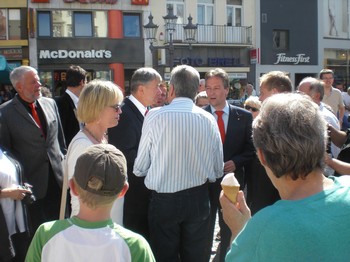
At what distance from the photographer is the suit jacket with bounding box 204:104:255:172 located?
4129mm

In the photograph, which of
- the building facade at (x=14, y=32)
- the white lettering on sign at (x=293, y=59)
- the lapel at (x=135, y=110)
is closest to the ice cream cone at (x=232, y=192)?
the lapel at (x=135, y=110)

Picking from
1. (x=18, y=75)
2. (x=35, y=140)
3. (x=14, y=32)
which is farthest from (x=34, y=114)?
(x=14, y=32)

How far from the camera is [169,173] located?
3205 mm

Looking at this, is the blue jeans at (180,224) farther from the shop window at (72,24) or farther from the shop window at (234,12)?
the shop window at (234,12)

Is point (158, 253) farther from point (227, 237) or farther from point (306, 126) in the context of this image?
point (306, 126)

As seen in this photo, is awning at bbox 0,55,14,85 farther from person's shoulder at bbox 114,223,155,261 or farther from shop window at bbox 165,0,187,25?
person's shoulder at bbox 114,223,155,261

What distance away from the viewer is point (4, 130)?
3.89 m

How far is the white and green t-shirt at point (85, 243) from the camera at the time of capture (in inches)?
71.7

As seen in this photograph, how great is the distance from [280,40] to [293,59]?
1382 mm

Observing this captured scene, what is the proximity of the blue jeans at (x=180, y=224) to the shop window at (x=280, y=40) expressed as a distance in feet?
75.9

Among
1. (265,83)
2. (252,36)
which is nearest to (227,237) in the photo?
(265,83)

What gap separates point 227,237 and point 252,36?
21.6 m

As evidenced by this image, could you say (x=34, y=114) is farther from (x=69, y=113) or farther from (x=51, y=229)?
(x=51, y=229)

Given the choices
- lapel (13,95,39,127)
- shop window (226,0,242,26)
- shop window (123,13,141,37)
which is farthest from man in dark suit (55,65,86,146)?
shop window (226,0,242,26)
